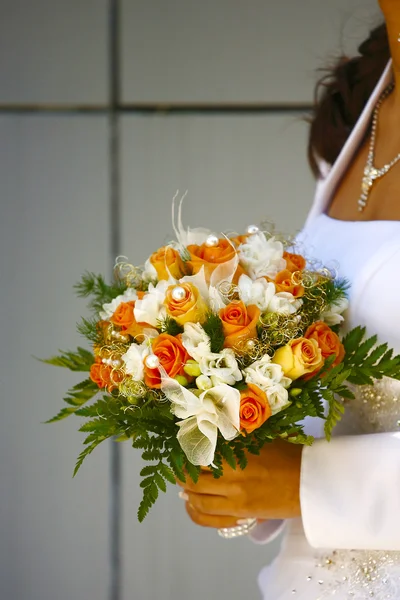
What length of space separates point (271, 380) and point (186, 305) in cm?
15

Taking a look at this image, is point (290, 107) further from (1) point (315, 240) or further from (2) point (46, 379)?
(1) point (315, 240)

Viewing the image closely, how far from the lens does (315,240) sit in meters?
1.41

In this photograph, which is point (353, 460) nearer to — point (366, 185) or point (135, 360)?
point (135, 360)

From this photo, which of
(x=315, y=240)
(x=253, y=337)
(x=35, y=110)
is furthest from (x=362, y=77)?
(x=35, y=110)

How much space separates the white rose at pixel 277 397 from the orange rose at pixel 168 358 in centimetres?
11

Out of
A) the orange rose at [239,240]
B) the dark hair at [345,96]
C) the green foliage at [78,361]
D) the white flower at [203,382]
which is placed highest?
the dark hair at [345,96]

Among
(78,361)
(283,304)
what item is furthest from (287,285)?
(78,361)

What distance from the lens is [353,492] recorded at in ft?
3.59

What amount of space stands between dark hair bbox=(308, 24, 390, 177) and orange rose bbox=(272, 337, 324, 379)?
2.21 feet

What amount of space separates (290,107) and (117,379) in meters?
2.24

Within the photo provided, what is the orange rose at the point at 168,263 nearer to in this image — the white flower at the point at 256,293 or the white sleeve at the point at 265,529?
the white flower at the point at 256,293

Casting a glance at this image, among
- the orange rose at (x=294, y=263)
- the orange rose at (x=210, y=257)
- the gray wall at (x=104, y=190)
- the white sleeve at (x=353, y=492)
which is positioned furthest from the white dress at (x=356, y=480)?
the gray wall at (x=104, y=190)

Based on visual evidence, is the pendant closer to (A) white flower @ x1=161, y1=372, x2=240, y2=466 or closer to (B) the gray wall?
(A) white flower @ x1=161, y1=372, x2=240, y2=466

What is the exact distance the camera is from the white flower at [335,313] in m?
1.14
